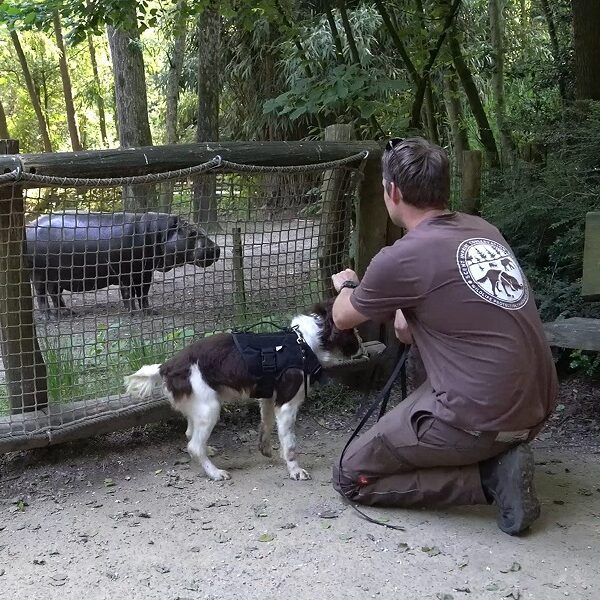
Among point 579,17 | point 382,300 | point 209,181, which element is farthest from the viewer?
point 579,17

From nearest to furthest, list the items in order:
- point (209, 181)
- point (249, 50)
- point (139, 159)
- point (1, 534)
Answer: point (1, 534) < point (139, 159) < point (209, 181) < point (249, 50)

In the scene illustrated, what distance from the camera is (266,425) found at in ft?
14.1

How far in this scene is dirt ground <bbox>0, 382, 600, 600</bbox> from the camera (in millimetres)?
3010

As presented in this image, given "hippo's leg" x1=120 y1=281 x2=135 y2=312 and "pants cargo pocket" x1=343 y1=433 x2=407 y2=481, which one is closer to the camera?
"pants cargo pocket" x1=343 y1=433 x2=407 y2=481

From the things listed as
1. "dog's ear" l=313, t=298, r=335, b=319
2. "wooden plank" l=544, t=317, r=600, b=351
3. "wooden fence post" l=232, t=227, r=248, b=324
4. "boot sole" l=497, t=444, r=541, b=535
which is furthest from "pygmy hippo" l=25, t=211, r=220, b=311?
"boot sole" l=497, t=444, r=541, b=535

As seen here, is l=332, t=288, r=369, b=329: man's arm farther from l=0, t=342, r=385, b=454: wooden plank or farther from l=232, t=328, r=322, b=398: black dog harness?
l=0, t=342, r=385, b=454: wooden plank

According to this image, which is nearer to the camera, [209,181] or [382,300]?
[382,300]

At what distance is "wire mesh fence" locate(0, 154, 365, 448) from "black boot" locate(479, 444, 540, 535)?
1.92 meters

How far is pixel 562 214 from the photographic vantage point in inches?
214

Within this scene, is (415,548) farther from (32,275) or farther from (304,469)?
(32,275)

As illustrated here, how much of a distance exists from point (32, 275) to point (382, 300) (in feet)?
6.36

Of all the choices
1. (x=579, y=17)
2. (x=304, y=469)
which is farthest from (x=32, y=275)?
(x=579, y=17)

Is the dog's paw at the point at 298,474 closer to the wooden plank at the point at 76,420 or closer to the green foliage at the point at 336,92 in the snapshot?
the wooden plank at the point at 76,420

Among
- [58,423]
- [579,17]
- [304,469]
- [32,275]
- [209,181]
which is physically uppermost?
[579,17]
